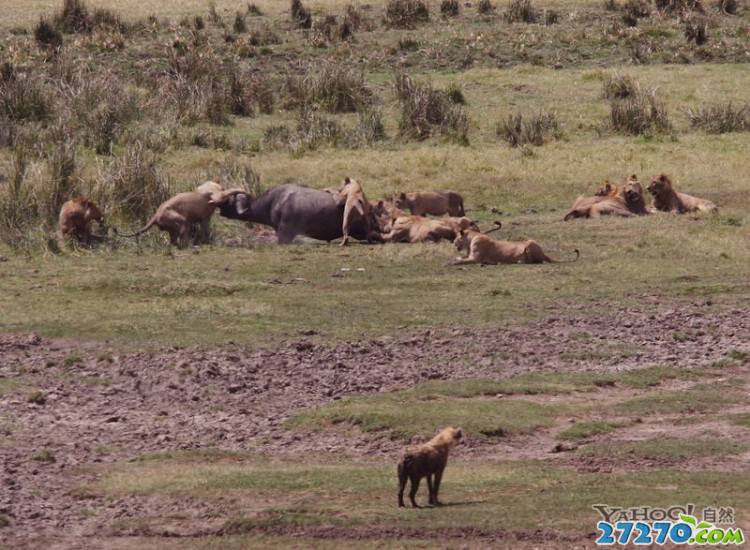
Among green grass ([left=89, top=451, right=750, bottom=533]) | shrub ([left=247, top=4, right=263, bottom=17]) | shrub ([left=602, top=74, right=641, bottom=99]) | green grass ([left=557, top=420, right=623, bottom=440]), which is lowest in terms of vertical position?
green grass ([left=557, top=420, right=623, bottom=440])

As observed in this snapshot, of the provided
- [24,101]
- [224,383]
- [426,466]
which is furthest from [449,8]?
[426,466]

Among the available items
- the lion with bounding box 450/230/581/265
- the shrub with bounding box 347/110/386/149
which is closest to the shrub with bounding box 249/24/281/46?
the shrub with bounding box 347/110/386/149

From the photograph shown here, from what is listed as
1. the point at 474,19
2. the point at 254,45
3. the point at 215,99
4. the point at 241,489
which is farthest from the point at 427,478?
the point at 474,19

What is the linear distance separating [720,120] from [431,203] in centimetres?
773

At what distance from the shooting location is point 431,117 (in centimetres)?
2744

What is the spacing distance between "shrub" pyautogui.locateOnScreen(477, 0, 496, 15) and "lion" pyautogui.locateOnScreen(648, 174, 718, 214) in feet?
62.6

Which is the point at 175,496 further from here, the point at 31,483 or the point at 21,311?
the point at 21,311

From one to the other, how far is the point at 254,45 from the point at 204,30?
7.23ft

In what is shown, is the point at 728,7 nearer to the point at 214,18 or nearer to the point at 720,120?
the point at 214,18

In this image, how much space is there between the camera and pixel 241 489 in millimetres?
10109

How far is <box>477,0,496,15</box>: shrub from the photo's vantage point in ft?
131

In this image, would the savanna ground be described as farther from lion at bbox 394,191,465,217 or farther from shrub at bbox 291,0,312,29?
shrub at bbox 291,0,312,29

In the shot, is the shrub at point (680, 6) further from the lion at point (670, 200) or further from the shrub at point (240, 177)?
the shrub at point (240, 177)


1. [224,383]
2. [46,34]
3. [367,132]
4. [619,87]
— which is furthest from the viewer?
[46,34]
